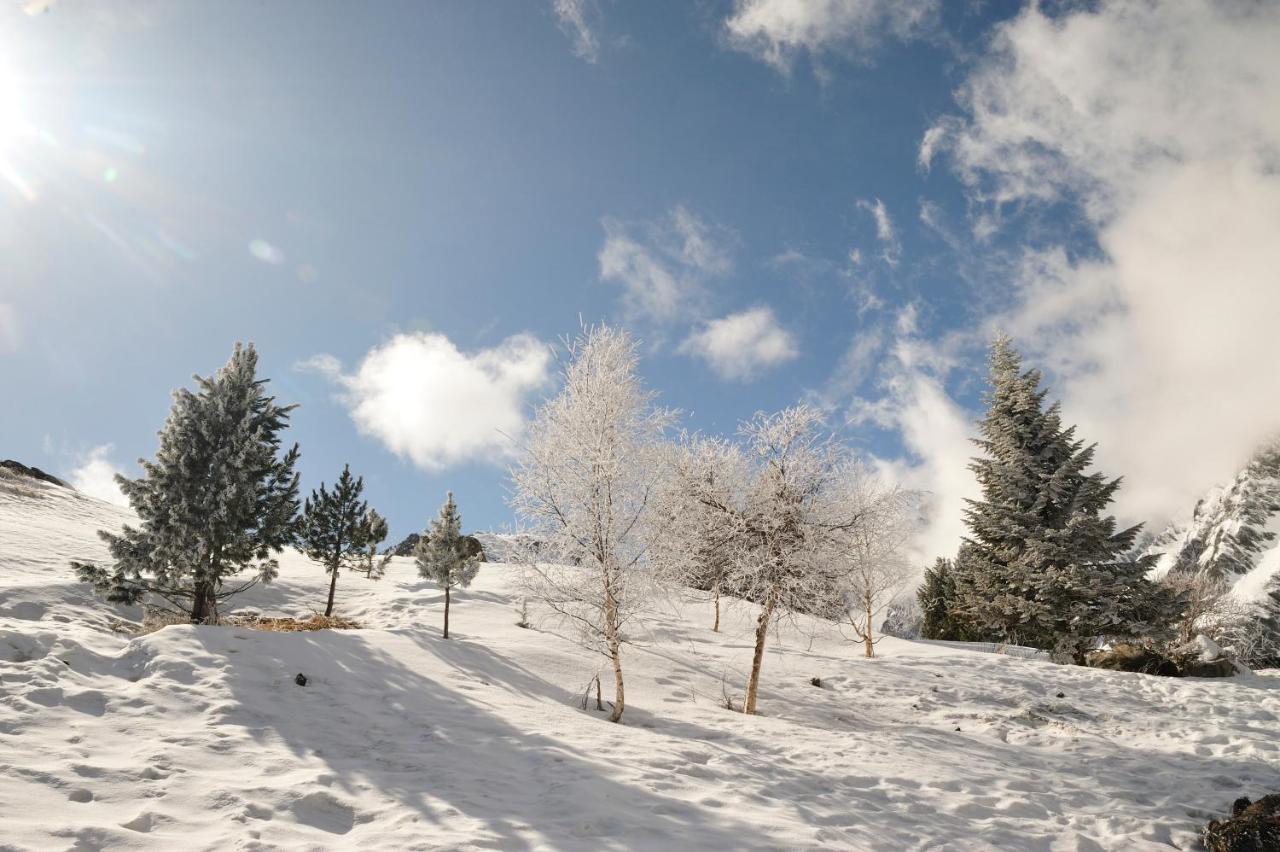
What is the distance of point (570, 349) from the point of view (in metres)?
14.5

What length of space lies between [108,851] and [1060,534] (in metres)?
25.3

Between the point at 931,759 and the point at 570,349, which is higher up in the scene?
the point at 570,349

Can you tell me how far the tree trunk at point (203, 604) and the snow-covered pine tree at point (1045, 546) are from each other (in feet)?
86.8

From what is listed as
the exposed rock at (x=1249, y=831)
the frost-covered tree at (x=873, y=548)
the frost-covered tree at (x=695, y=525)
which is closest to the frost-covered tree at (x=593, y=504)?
the frost-covered tree at (x=695, y=525)

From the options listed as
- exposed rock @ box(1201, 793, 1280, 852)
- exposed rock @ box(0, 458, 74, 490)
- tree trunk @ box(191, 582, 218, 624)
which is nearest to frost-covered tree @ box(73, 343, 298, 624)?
tree trunk @ box(191, 582, 218, 624)

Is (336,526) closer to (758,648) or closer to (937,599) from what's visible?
(758,648)

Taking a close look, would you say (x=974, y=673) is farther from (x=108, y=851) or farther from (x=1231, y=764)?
(x=108, y=851)

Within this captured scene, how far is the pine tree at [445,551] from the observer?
25953mm

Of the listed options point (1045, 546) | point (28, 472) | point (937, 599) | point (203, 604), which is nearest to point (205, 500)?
point (203, 604)

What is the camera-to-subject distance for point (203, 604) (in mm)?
17547

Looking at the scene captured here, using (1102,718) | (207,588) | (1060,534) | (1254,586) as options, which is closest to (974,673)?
(1102,718)

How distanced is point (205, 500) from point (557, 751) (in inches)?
569

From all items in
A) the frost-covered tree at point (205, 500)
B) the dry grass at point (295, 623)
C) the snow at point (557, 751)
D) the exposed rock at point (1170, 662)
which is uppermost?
the frost-covered tree at point (205, 500)

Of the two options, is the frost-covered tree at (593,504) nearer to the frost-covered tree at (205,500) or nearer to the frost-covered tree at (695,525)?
the frost-covered tree at (695,525)
